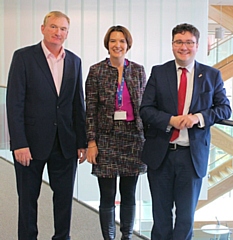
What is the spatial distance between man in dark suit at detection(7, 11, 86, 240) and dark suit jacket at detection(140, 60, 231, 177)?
490 millimetres

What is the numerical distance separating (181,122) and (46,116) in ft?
2.61

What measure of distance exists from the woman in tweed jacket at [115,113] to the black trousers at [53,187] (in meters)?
0.20

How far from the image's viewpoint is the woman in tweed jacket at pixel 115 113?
2.65 metres

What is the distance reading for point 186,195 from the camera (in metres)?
2.36

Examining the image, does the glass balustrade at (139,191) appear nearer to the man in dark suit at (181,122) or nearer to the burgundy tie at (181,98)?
the man in dark suit at (181,122)

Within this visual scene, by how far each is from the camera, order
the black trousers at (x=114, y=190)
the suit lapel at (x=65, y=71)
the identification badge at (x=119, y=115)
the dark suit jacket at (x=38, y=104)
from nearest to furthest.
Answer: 1. the dark suit jacket at (x=38, y=104)
2. the suit lapel at (x=65, y=71)
3. the identification badge at (x=119, y=115)
4. the black trousers at (x=114, y=190)

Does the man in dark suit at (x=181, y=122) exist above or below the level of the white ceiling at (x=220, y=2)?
below

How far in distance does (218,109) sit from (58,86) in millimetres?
942

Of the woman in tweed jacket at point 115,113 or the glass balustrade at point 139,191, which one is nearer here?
the woman in tweed jacket at point 115,113

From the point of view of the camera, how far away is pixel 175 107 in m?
2.32

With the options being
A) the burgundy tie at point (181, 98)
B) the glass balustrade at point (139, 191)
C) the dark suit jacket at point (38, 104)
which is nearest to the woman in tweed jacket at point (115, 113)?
the dark suit jacket at point (38, 104)

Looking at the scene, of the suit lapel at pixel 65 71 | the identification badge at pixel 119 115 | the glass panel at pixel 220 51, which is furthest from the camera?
the glass panel at pixel 220 51

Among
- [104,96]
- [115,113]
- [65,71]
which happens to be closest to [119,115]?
[115,113]

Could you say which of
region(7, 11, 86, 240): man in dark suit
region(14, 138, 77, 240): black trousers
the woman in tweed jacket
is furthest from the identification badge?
region(14, 138, 77, 240): black trousers
